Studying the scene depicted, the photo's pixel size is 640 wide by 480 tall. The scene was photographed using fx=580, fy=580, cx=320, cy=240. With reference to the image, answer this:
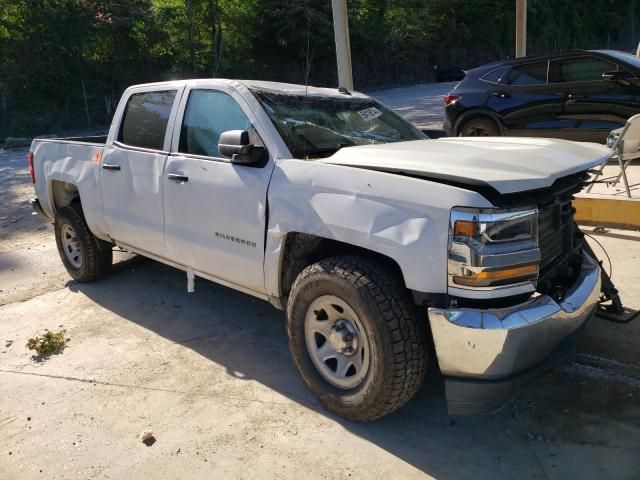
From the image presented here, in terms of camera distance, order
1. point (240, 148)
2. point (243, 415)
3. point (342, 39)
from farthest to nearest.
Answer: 1. point (342, 39)
2. point (240, 148)
3. point (243, 415)

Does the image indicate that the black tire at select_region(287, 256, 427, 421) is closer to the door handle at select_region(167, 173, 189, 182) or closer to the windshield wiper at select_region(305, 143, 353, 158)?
the windshield wiper at select_region(305, 143, 353, 158)

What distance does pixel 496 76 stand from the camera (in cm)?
954

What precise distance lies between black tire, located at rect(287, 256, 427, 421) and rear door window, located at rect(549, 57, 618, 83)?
7.20m

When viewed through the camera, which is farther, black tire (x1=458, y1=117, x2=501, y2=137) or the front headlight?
black tire (x1=458, y1=117, x2=501, y2=137)

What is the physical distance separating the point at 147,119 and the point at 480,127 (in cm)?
653

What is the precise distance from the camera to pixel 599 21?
5753 centimetres

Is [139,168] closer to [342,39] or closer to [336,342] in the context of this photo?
[336,342]

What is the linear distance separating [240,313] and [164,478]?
2.00 meters

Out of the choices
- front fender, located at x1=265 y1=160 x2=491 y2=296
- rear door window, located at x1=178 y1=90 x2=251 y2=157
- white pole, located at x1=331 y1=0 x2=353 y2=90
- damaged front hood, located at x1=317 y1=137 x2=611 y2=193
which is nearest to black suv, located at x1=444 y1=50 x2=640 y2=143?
white pole, located at x1=331 y1=0 x2=353 y2=90

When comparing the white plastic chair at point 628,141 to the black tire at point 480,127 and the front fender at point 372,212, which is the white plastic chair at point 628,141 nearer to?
the black tire at point 480,127

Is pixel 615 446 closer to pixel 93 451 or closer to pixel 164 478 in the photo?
pixel 164 478

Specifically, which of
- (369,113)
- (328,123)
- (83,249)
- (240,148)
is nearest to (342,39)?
(369,113)

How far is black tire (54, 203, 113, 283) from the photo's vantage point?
5.27m

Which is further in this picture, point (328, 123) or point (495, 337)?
point (328, 123)
